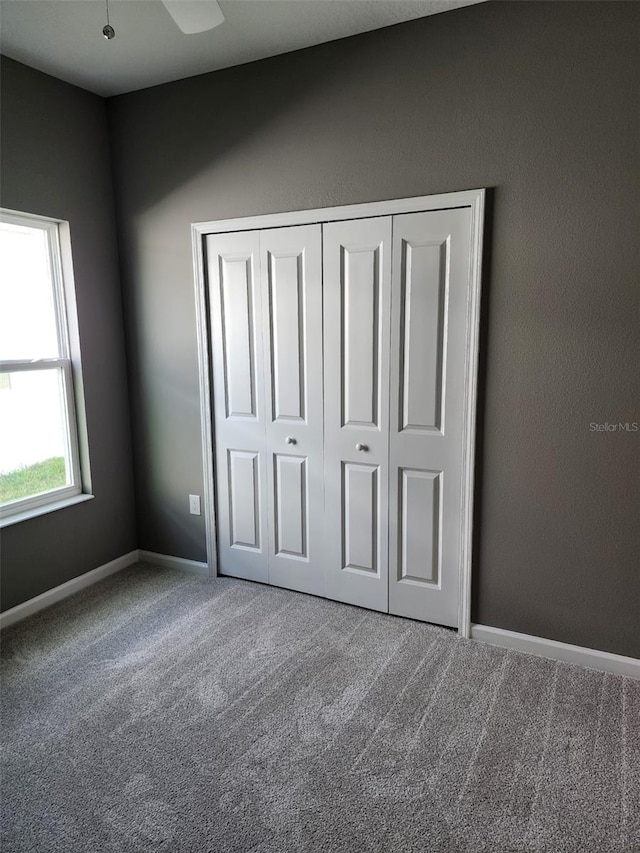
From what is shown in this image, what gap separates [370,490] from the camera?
2.76 metres

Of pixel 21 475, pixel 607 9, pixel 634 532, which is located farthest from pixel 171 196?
pixel 634 532

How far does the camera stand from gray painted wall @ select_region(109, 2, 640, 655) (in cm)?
211

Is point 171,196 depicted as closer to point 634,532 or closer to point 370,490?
point 370,490

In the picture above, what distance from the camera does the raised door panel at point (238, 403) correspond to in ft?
9.53

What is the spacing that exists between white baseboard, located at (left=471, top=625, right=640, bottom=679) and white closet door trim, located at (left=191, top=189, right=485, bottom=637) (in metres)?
0.10

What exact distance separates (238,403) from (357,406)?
71cm

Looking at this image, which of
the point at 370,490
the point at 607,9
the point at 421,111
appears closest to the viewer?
the point at 607,9

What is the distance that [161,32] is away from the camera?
2412 mm

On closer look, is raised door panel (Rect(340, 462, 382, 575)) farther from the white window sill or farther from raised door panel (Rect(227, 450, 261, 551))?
the white window sill

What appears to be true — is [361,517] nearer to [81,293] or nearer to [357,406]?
[357,406]

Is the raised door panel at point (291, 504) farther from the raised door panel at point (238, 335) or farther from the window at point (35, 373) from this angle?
the window at point (35, 373)

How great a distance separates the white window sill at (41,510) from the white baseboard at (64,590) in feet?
1.41

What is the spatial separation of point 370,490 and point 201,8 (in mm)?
1997

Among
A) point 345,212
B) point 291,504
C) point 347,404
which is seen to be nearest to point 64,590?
point 291,504
